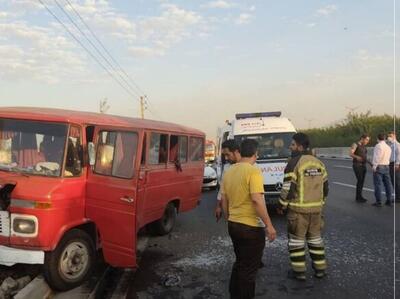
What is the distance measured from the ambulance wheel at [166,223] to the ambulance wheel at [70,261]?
121 inches

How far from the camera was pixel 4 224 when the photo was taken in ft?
19.2

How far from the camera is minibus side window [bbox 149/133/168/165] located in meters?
8.09

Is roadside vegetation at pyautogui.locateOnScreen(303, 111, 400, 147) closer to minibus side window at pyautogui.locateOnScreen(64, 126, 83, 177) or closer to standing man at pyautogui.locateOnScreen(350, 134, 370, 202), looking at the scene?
standing man at pyautogui.locateOnScreen(350, 134, 370, 202)

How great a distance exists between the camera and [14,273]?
6.55 meters

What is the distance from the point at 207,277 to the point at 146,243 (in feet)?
8.59

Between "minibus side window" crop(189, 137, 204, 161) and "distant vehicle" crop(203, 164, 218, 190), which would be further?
"distant vehicle" crop(203, 164, 218, 190)

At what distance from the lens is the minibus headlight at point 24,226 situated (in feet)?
18.9

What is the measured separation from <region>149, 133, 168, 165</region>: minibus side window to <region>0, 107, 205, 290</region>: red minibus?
94 centimetres

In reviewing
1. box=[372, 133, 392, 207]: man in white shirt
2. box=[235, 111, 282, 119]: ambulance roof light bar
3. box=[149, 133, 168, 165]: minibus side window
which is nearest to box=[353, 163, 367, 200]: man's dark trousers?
box=[372, 133, 392, 207]: man in white shirt

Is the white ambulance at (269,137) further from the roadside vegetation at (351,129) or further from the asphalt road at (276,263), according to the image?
the roadside vegetation at (351,129)

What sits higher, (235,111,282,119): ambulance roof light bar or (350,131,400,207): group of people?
(235,111,282,119): ambulance roof light bar

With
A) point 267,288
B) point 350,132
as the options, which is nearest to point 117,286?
point 267,288

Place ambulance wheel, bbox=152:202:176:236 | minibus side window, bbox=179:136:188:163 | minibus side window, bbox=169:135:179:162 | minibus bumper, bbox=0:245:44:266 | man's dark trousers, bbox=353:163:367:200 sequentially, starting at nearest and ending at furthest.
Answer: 1. minibus bumper, bbox=0:245:44:266
2. minibus side window, bbox=169:135:179:162
3. ambulance wheel, bbox=152:202:176:236
4. minibus side window, bbox=179:136:188:163
5. man's dark trousers, bbox=353:163:367:200

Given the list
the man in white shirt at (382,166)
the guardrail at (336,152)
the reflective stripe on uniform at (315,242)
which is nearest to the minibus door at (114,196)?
the reflective stripe on uniform at (315,242)
